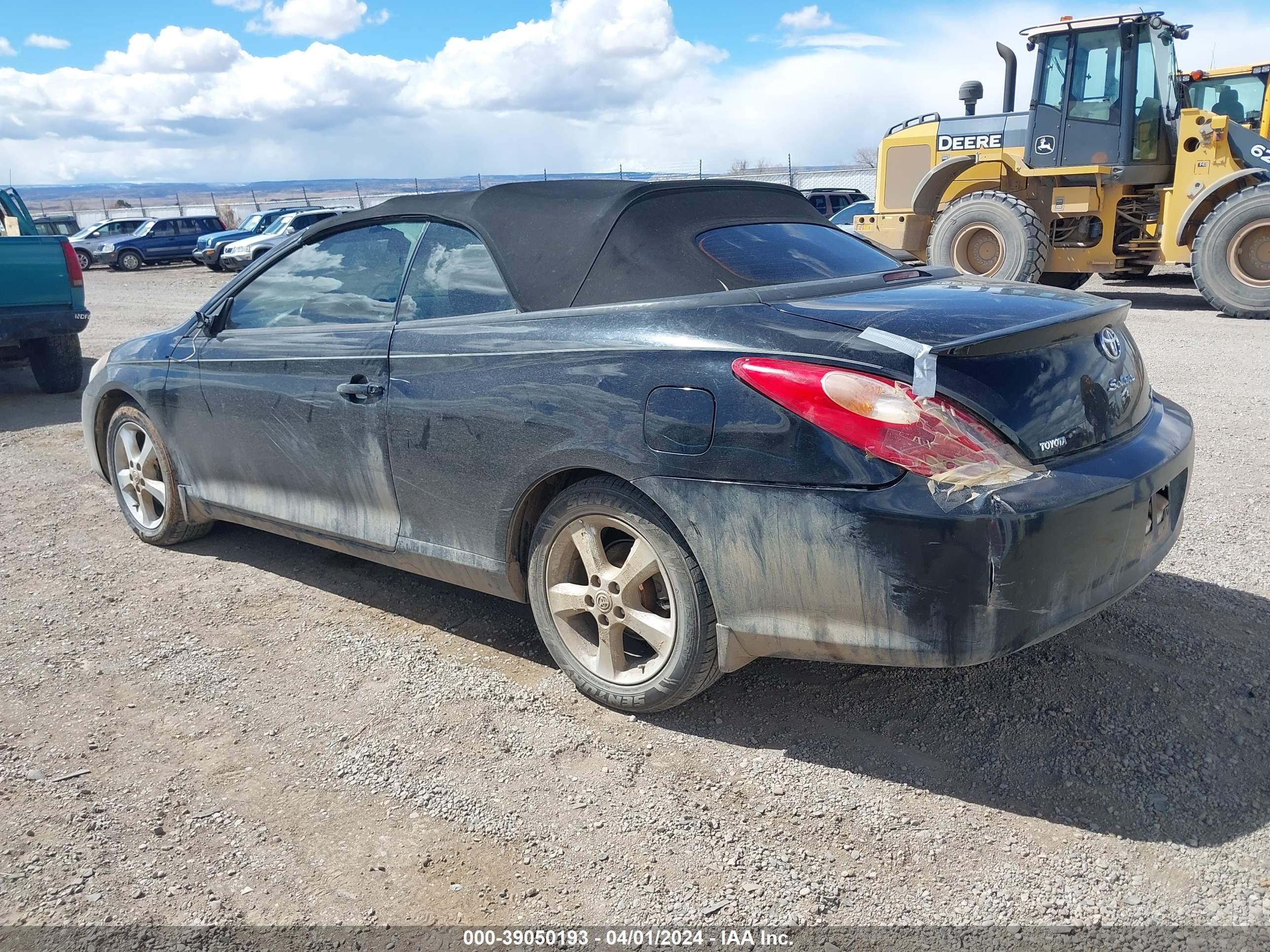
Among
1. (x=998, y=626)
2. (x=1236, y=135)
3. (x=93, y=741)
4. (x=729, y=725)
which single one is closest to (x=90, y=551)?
(x=93, y=741)

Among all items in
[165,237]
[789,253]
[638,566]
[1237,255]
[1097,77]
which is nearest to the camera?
[638,566]

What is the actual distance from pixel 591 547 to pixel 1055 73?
1136cm

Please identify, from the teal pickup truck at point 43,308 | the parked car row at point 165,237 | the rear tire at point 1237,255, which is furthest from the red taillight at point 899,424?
the parked car row at point 165,237

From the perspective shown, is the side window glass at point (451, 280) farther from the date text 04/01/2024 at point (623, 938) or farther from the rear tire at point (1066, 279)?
the rear tire at point (1066, 279)

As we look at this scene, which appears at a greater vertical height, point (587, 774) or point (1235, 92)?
point (1235, 92)

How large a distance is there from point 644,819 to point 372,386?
1819 mm

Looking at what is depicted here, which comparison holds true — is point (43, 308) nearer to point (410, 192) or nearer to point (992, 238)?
point (992, 238)

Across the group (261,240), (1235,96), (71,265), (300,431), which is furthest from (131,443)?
(261,240)

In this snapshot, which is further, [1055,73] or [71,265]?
[1055,73]

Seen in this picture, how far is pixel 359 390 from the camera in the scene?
12.0 feet

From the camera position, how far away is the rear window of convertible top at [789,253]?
3.29 metres

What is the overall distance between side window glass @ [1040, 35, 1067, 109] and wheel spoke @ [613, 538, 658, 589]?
37.0 ft

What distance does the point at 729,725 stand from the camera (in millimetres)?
3143

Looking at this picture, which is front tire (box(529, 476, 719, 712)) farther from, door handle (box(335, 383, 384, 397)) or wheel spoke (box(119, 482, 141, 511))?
wheel spoke (box(119, 482, 141, 511))
